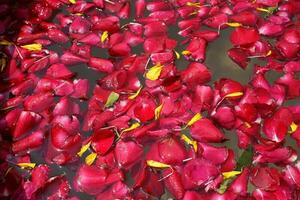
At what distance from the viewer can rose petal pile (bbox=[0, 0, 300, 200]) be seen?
103 cm

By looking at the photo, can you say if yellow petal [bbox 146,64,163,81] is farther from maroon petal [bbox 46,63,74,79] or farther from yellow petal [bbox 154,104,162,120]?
maroon petal [bbox 46,63,74,79]

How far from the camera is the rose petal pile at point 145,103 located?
1034 millimetres

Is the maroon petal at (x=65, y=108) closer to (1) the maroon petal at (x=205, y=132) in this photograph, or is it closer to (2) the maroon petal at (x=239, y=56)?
(1) the maroon petal at (x=205, y=132)

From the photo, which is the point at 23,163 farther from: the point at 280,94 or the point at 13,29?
the point at 280,94

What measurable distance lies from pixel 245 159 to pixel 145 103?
27 cm

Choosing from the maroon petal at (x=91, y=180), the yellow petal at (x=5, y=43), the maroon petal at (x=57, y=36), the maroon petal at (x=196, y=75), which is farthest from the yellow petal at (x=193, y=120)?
the yellow petal at (x=5, y=43)

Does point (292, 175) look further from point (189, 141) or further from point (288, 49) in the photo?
point (288, 49)

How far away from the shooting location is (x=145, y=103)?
1.12m

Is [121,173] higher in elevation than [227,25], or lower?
lower

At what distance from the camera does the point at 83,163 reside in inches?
42.0

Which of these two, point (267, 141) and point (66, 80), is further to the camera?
point (66, 80)

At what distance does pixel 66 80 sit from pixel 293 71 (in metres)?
0.60

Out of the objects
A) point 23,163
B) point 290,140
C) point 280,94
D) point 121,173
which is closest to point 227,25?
point 280,94

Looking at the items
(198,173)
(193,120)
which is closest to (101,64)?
(193,120)
